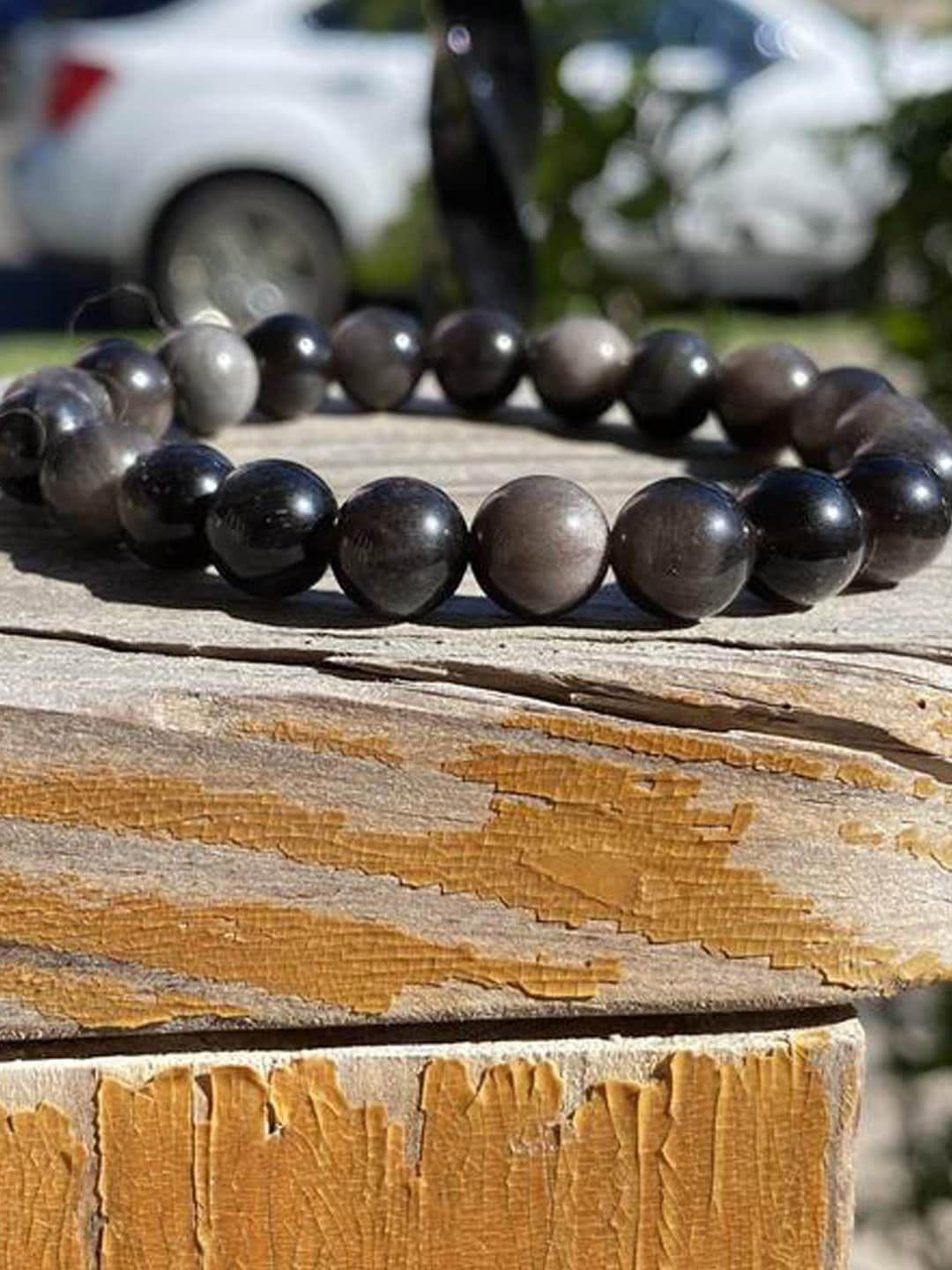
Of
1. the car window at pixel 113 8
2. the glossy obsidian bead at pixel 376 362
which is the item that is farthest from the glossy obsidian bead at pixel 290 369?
the car window at pixel 113 8

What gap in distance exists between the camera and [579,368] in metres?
→ 1.38

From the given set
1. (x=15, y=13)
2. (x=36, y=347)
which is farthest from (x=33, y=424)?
(x=15, y=13)

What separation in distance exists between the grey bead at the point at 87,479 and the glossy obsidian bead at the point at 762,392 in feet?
1.45

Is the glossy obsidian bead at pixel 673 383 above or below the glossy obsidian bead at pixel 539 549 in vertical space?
above

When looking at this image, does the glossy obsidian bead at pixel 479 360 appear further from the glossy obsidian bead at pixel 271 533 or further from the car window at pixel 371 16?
the car window at pixel 371 16

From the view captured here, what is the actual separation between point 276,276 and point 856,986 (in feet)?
18.6

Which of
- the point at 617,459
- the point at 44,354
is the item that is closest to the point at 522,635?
the point at 617,459

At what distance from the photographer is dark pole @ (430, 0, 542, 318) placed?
166 cm

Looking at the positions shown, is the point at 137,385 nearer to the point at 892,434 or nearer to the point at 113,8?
the point at 892,434

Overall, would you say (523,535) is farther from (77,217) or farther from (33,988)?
(77,217)

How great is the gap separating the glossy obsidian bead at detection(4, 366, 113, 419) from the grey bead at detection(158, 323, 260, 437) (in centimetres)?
8

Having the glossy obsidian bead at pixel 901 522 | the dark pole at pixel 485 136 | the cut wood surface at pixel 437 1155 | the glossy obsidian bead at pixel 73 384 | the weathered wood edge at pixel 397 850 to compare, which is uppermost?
the dark pole at pixel 485 136

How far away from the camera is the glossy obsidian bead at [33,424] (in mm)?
1110

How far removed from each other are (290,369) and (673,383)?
26 cm
